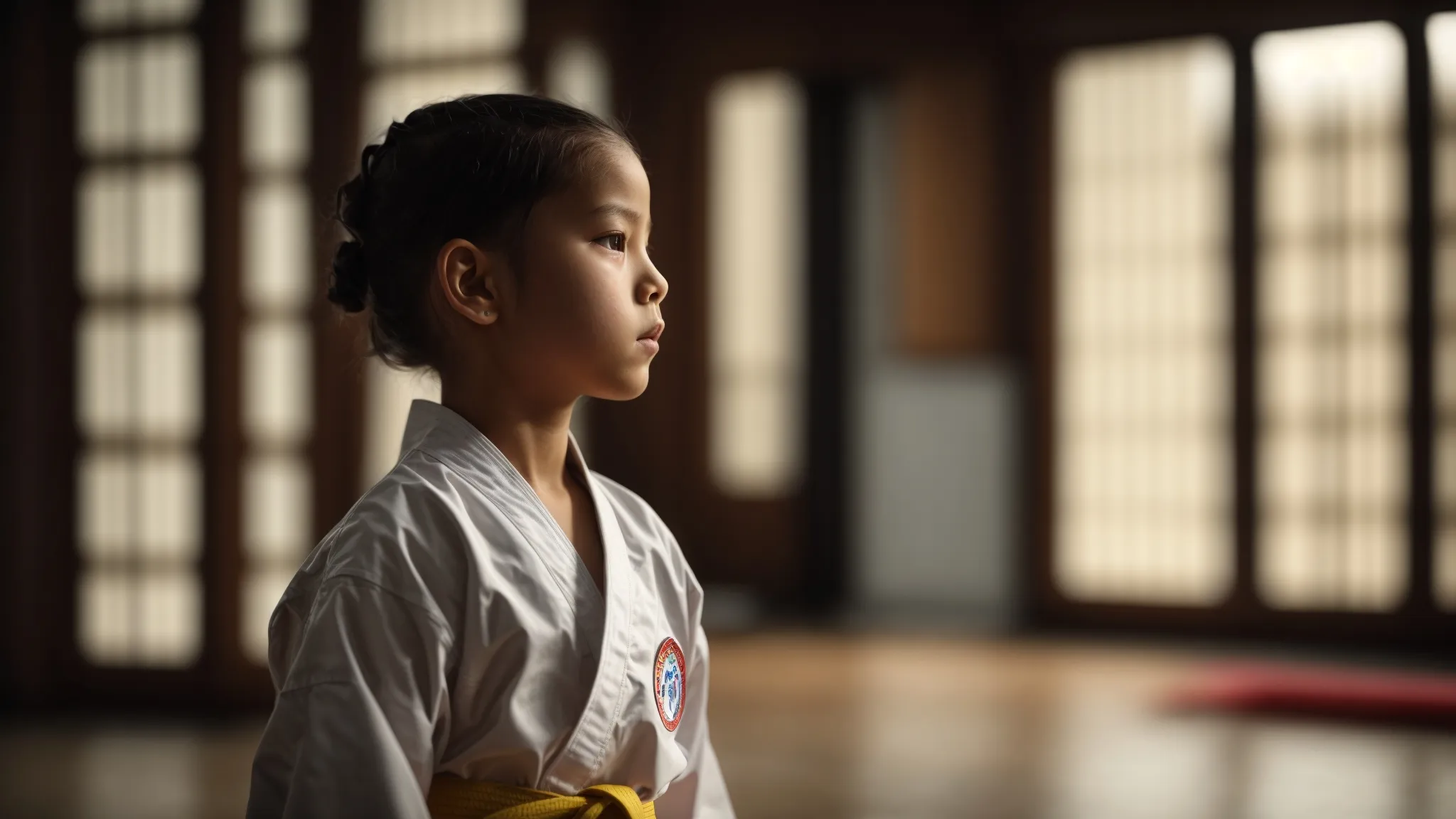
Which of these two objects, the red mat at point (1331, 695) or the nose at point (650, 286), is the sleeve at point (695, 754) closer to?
the nose at point (650, 286)

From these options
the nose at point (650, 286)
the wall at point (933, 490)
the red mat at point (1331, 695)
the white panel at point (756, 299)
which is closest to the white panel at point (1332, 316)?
the red mat at point (1331, 695)

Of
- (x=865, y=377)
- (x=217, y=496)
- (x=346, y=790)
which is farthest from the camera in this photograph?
(x=865, y=377)

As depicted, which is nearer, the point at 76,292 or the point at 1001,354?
the point at 76,292

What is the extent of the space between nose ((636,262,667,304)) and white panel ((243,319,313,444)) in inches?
95.9

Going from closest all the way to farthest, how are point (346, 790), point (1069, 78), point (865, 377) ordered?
point (346, 790)
point (1069, 78)
point (865, 377)

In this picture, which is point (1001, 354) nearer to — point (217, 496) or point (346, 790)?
point (217, 496)

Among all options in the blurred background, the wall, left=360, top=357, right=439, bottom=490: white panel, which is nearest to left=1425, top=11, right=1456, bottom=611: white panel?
the blurred background

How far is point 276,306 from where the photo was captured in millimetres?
3176

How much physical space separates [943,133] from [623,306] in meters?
4.60

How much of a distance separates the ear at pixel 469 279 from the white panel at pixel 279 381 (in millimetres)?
2412

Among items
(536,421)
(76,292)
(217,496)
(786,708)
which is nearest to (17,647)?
(217,496)

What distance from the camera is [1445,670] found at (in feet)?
12.7

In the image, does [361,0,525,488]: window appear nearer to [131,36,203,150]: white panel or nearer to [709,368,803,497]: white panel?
[131,36,203,150]: white panel

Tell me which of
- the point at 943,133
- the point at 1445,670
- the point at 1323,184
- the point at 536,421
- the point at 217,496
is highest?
the point at 943,133
